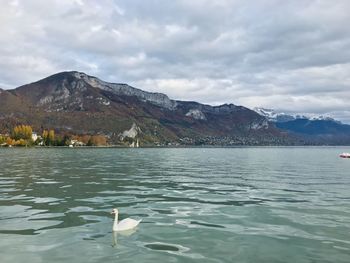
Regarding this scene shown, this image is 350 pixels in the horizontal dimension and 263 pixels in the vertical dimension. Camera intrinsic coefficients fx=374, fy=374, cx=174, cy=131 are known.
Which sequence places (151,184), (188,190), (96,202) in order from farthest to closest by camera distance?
1. (151,184)
2. (188,190)
3. (96,202)

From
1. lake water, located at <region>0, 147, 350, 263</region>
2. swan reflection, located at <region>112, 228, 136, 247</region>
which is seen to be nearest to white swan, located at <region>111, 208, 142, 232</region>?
swan reflection, located at <region>112, 228, 136, 247</region>

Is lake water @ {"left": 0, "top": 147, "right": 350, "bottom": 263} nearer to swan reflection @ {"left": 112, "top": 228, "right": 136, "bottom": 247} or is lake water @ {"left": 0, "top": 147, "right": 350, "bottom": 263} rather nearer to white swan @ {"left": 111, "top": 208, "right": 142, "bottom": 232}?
swan reflection @ {"left": 112, "top": 228, "right": 136, "bottom": 247}

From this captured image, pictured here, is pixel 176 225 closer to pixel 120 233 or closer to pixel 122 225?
pixel 122 225

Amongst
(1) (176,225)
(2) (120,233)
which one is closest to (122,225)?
(2) (120,233)

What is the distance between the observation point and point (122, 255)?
17.9m

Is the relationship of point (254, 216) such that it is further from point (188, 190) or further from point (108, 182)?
point (108, 182)

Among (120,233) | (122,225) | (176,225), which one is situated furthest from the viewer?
(176,225)

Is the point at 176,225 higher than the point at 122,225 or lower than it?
lower

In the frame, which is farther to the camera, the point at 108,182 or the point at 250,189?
the point at 108,182

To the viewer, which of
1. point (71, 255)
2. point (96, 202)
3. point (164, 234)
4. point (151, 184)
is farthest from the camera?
point (151, 184)

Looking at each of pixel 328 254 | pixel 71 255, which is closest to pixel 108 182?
pixel 71 255

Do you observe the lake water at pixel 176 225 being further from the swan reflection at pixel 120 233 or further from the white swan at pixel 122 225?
the white swan at pixel 122 225

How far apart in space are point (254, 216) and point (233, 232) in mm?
5468

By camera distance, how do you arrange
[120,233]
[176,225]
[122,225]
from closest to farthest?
1. [120,233]
2. [122,225]
3. [176,225]
